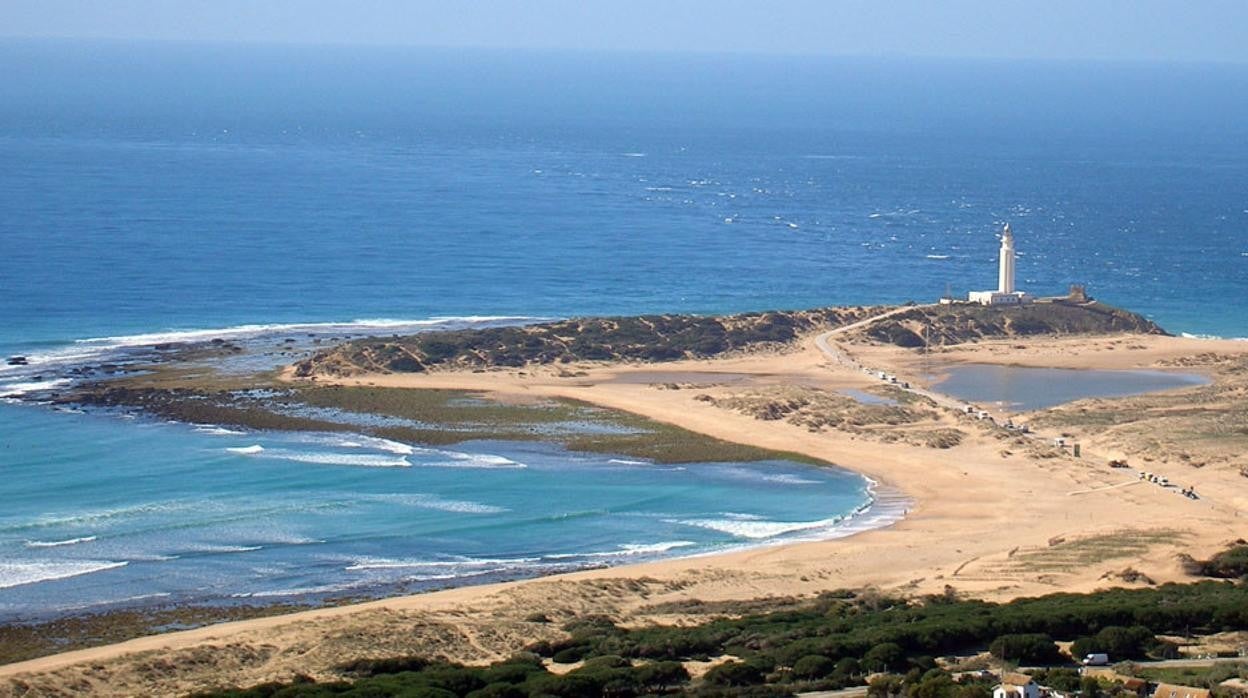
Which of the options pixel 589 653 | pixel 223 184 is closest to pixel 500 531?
pixel 589 653

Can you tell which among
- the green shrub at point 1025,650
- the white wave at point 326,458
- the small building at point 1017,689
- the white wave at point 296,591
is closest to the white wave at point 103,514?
the white wave at point 326,458

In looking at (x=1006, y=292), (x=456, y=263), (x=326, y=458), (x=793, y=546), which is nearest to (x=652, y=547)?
(x=793, y=546)

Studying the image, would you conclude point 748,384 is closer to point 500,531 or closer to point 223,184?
point 500,531

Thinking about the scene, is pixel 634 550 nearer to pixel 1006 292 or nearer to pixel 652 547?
pixel 652 547

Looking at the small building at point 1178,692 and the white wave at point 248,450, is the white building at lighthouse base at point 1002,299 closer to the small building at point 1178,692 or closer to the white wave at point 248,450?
the white wave at point 248,450

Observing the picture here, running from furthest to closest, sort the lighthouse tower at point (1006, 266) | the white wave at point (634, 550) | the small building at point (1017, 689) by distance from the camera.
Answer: the lighthouse tower at point (1006, 266) → the white wave at point (634, 550) → the small building at point (1017, 689)

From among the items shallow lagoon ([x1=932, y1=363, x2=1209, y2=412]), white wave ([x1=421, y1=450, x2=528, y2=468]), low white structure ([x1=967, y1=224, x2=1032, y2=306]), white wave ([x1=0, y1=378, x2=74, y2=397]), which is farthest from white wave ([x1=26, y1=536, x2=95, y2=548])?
low white structure ([x1=967, y1=224, x2=1032, y2=306])
